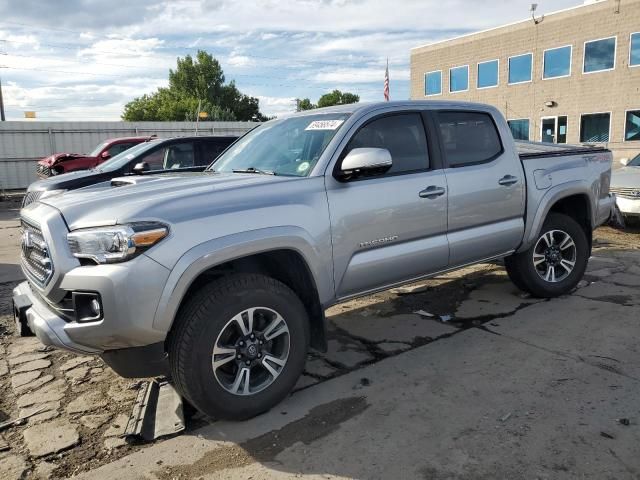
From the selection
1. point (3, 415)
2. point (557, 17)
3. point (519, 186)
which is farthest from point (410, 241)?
point (557, 17)

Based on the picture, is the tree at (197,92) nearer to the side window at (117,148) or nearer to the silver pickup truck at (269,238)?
the side window at (117,148)

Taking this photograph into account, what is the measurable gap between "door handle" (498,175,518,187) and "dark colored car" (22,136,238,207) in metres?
5.38

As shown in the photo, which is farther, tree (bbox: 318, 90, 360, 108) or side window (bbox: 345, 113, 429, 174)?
tree (bbox: 318, 90, 360, 108)

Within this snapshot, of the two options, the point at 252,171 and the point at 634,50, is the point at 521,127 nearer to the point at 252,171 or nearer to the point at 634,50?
the point at 634,50

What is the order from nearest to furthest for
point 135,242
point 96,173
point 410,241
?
point 135,242, point 410,241, point 96,173

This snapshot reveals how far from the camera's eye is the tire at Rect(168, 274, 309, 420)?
2924 millimetres

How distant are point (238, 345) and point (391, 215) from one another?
1.41 meters

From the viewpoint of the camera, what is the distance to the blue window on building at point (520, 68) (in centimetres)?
2725

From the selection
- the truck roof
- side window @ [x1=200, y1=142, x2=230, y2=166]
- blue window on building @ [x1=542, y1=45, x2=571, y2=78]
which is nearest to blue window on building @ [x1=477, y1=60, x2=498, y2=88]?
blue window on building @ [x1=542, y1=45, x2=571, y2=78]

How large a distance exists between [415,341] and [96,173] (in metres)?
6.26

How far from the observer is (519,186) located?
4.75 meters

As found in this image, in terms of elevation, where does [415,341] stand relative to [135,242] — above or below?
below

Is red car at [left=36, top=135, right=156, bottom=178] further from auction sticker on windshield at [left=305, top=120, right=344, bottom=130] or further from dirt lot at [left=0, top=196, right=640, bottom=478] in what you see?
auction sticker on windshield at [left=305, top=120, right=344, bottom=130]

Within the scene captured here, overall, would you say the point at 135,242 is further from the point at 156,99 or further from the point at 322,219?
the point at 156,99
